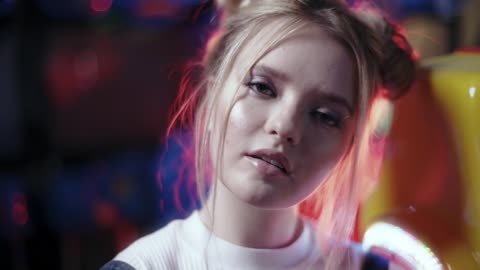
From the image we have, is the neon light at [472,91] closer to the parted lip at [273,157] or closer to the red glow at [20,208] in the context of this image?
the parted lip at [273,157]

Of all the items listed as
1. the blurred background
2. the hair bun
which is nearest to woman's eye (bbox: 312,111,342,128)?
the hair bun

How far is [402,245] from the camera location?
2.63 feet

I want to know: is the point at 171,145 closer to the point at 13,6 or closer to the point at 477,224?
the point at 13,6

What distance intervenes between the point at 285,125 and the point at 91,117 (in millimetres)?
1019

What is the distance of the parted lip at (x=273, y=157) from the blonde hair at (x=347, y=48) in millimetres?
62

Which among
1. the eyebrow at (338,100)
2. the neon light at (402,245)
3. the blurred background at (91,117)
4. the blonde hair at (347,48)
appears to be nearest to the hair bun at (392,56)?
the blonde hair at (347,48)

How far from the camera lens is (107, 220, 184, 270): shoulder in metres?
0.75

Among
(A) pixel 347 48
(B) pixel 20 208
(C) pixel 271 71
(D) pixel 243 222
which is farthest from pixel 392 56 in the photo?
(B) pixel 20 208

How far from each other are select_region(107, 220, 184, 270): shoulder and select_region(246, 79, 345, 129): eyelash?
25cm

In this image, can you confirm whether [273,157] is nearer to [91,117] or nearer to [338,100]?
[338,100]

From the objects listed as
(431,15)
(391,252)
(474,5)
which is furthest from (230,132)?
(431,15)

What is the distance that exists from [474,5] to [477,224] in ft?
Result: 3.36

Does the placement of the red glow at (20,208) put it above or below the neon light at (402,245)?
below

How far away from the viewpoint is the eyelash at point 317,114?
0.76 metres
